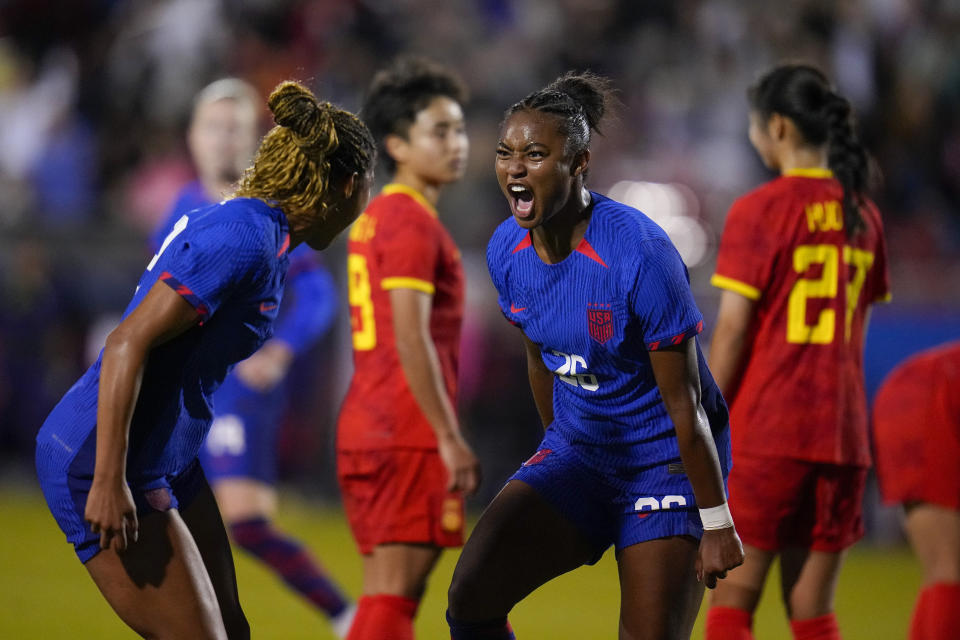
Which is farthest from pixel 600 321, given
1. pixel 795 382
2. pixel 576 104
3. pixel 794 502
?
pixel 794 502

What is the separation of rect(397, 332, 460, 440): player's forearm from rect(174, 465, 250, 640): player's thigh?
40.6 inches

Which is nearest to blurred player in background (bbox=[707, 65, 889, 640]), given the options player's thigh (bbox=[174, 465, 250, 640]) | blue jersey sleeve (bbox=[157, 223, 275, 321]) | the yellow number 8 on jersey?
the yellow number 8 on jersey

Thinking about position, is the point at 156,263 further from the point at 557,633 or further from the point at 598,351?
the point at 557,633

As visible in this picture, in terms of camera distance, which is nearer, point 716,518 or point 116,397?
point 116,397

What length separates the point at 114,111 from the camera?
41.1 ft

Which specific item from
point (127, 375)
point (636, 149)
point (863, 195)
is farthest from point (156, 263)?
point (636, 149)

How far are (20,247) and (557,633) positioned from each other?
6695mm

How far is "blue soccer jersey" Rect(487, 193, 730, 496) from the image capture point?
3.31m

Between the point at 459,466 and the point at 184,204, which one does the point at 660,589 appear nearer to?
the point at 459,466

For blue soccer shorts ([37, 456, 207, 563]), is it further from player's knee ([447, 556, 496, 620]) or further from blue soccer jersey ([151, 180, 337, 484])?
blue soccer jersey ([151, 180, 337, 484])

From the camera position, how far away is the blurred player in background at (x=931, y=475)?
160 inches

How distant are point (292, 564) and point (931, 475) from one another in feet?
9.94

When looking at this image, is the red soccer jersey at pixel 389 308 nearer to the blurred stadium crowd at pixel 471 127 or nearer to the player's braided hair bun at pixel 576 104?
the player's braided hair bun at pixel 576 104

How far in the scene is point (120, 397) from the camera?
305 cm
